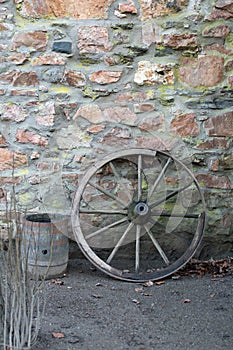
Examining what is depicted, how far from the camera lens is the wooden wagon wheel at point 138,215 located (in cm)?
414

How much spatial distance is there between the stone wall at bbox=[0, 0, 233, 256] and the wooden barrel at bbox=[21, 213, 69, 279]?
279mm

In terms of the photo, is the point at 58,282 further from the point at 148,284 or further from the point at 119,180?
the point at 119,180

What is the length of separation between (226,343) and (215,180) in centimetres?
146

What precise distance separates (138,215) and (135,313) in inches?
30.4

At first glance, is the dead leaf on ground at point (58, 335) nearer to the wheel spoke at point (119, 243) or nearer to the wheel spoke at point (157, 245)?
the wheel spoke at point (119, 243)

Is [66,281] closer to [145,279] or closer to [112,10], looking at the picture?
[145,279]

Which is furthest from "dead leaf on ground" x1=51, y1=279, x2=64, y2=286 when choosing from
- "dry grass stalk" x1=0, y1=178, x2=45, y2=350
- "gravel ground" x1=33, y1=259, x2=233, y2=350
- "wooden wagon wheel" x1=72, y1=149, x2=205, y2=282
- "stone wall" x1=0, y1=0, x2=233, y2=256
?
"dry grass stalk" x1=0, y1=178, x2=45, y2=350

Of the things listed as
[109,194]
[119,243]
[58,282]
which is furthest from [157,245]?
[58,282]

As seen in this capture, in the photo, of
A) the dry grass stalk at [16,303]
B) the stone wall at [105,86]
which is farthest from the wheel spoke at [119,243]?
the dry grass stalk at [16,303]

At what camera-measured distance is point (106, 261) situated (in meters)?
4.19

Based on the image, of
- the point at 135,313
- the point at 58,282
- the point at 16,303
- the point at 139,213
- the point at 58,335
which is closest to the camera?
the point at 16,303

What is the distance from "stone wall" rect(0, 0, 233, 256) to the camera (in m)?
4.21

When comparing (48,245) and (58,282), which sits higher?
(48,245)

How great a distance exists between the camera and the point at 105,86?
4246 mm
